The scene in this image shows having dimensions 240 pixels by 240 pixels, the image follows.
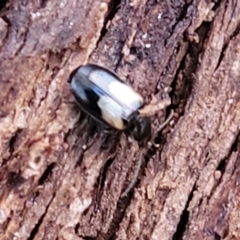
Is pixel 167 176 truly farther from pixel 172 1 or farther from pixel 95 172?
pixel 172 1

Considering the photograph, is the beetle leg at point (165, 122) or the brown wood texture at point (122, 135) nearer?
the brown wood texture at point (122, 135)

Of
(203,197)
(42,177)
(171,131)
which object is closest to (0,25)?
(42,177)

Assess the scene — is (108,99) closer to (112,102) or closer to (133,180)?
(112,102)

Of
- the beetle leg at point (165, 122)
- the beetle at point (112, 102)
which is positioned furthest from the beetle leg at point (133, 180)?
the beetle leg at point (165, 122)

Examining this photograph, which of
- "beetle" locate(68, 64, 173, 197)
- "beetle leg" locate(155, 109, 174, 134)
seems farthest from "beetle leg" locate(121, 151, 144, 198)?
"beetle leg" locate(155, 109, 174, 134)

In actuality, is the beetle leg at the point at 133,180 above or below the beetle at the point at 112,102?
below

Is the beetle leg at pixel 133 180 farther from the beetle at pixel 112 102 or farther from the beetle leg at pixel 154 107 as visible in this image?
the beetle leg at pixel 154 107
